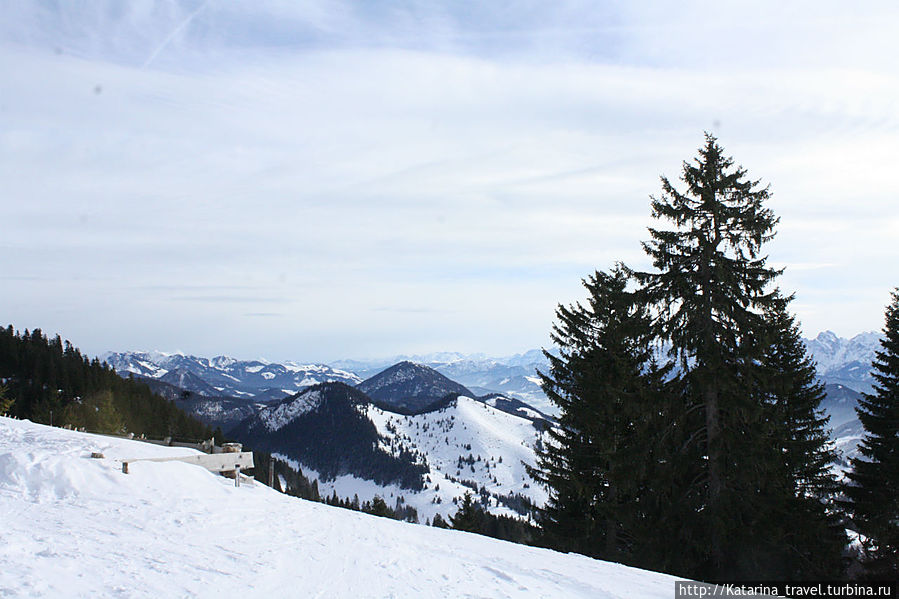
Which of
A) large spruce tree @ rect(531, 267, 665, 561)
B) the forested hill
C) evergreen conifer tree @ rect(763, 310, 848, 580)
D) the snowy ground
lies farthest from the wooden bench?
the forested hill

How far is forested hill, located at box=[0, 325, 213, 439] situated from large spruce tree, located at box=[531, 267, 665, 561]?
58.6 m

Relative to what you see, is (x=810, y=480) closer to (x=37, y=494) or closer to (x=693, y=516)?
(x=693, y=516)

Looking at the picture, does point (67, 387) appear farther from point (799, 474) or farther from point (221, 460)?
point (799, 474)

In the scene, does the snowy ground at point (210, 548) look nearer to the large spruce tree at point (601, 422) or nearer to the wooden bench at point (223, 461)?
the wooden bench at point (223, 461)

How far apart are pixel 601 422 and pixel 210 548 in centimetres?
1342

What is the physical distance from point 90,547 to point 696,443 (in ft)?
49.3

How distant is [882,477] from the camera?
20.1 metres

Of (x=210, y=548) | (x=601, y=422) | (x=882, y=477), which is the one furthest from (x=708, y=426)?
(x=210, y=548)

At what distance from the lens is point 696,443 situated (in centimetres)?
1612

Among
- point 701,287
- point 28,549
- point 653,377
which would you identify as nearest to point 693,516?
point 653,377

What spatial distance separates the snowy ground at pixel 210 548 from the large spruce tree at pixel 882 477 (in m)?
12.6

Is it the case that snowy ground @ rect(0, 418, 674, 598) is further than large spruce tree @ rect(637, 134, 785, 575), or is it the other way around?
large spruce tree @ rect(637, 134, 785, 575)

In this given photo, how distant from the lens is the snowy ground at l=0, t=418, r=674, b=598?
7262mm

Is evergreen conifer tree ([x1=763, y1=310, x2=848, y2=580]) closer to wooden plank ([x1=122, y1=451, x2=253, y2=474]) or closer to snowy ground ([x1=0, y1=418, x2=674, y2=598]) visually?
snowy ground ([x1=0, y1=418, x2=674, y2=598])
